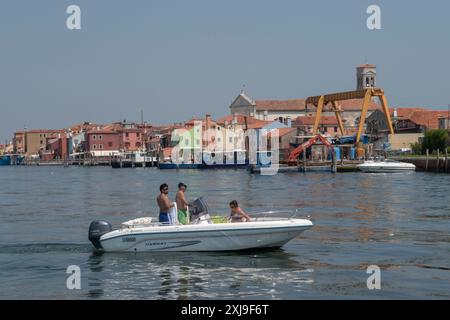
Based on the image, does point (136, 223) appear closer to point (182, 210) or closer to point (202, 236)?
point (182, 210)

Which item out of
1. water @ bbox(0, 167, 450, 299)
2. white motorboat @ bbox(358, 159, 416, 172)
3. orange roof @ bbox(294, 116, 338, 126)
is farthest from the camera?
orange roof @ bbox(294, 116, 338, 126)

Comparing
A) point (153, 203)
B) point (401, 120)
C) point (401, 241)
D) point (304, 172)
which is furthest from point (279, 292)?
point (401, 120)

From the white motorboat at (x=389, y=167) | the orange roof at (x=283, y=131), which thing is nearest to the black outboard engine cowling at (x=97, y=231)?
the white motorboat at (x=389, y=167)

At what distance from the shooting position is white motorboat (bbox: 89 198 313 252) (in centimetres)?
1858

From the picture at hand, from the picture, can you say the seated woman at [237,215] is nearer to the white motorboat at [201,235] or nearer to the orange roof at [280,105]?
the white motorboat at [201,235]

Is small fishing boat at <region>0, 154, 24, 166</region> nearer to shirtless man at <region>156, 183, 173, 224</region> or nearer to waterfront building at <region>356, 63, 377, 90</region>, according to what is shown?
waterfront building at <region>356, 63, 377, 90</region>

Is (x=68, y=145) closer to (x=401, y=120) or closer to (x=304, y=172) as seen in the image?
(x=401, y=120)

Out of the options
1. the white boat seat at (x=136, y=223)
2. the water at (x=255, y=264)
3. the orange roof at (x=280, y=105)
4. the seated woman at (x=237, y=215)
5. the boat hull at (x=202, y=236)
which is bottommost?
the water at (x=255, y=264)

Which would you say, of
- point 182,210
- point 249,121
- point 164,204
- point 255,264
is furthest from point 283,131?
point 255,264

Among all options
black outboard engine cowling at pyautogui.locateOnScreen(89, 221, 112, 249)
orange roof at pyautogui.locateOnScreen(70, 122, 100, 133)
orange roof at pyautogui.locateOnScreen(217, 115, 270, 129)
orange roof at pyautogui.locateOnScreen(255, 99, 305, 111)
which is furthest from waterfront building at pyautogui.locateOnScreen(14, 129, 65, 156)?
black outboard engine cowling at pyautogui.locateOnScreen(89, 221, 112, 249)

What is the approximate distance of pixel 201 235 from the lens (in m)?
18.6

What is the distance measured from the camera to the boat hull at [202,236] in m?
18.6

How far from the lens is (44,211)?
34156mm
